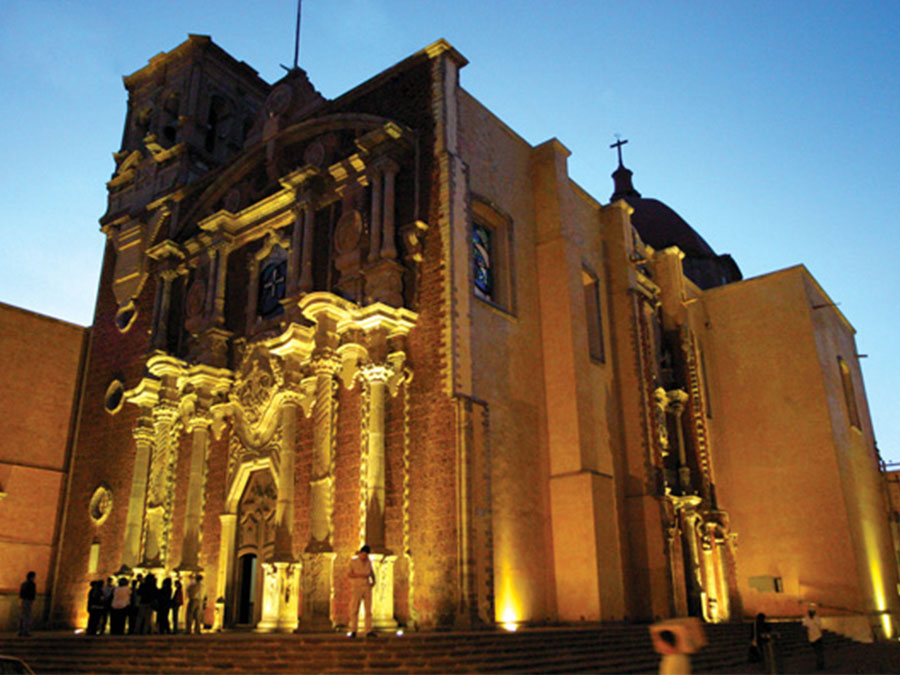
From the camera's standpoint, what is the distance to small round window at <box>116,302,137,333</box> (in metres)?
22.1

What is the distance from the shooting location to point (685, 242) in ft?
113

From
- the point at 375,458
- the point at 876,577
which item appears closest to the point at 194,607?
the point at 375,458

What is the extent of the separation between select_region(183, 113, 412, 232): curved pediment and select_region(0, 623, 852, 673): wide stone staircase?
1015 cm

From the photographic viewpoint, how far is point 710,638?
50.7 feet

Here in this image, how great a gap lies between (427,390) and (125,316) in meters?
11.5

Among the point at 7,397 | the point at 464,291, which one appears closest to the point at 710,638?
the point at 464,291

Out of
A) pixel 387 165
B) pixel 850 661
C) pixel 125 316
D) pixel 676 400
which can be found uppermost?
pixel 387 165

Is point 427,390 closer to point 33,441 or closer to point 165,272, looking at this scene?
point 165,272

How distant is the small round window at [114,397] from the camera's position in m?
21.1

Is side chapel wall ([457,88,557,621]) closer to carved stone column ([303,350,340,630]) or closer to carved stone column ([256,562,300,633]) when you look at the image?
carved stone column ([303,350,340,630])

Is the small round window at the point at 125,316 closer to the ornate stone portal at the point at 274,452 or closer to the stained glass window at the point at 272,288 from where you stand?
the ornate stone portal at the point at 274,452

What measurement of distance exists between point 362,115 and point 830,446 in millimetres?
15349

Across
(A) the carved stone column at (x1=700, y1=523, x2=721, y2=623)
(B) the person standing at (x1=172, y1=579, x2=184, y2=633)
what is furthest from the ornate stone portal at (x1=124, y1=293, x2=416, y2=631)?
(A) the carved stone column at (x1=700, y1=523, x2=721, y2=623)

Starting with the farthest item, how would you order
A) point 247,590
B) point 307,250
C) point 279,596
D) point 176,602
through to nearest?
1. point 307,250
2. point 247,590
3. point 176,602
4. point 279,596
